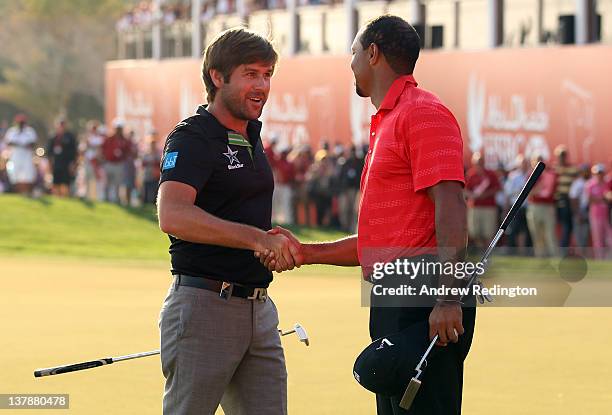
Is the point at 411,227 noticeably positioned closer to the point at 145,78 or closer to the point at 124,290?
the point at 124,290

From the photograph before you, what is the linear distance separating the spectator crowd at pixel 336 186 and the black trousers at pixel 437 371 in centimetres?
1132

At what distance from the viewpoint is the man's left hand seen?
205 inches

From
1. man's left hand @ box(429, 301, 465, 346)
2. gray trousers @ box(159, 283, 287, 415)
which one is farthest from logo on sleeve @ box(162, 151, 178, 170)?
man's left hand @ box(429, 301, 465, 346)

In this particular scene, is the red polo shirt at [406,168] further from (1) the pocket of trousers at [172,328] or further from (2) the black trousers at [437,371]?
(1) the pocket of trousers at [172,328]

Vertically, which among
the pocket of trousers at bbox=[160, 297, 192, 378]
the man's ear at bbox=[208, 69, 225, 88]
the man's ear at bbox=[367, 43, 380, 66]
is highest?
the man's ear at bbox=[367, 43, 380, 66]

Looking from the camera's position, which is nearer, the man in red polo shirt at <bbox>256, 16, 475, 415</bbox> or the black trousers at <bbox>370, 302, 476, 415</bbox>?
the man in red polo shirt at <bbox>256, 16, 475, 415</bbox>

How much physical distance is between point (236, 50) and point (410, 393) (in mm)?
1488

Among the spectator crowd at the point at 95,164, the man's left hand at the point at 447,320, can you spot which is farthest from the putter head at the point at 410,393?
the spectator crowd at the point at 95,164

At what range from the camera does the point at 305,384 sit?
29.8ft

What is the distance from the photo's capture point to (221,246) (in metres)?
5.54

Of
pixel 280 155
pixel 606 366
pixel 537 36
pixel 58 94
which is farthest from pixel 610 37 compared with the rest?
pixel 58 94

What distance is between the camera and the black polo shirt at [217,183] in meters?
5.48

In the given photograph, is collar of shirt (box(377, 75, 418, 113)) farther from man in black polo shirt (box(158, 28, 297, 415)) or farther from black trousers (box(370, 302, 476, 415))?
black trousers (box(370, 302, 476, 415))

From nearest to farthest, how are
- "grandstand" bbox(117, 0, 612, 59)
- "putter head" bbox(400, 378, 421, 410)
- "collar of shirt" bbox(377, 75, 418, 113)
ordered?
1. "putter head" bbox(400, 378, 421, 410)
2. "collar of shirt" bbox(377, 75, 418, 113)
3. "grandstand" bbox(117, 0, 612, 59)
